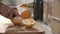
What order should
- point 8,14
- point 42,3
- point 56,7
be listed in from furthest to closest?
point 42,3
point 56,7
point 8,14

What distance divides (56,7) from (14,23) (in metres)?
1.81

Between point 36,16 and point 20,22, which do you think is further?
point 36,16

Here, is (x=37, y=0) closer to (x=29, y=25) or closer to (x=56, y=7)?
(x=56, y=7)

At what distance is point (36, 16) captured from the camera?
438cm

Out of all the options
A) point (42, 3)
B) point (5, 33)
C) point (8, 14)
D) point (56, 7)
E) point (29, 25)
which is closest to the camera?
point (5, 33)

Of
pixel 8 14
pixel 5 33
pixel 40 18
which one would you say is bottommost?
pixel 40 18

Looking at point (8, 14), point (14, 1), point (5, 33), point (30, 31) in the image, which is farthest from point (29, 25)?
point (14, 1)

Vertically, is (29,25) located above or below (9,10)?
below

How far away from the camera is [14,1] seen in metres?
3.48

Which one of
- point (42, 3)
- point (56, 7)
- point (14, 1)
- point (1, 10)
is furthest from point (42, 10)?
point (1, 10)

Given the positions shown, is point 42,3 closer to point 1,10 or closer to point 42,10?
point 42,10

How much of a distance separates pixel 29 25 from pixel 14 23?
5.9 inches

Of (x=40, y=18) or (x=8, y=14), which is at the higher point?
(x=8, y=14)

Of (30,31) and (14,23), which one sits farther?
(14,23)
